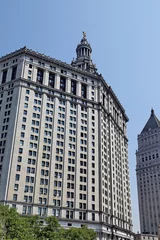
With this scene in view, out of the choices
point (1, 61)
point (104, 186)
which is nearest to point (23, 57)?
point (1, 61)

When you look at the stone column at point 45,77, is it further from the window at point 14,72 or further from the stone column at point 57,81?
the window at point 14,72

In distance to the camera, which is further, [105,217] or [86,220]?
[105,217]

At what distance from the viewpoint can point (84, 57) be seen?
108625mm

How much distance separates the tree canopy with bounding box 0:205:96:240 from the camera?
38312mm

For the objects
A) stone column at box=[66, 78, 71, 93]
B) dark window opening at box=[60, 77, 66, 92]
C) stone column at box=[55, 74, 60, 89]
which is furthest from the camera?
stone column at box=[66, 78, 71, 93]

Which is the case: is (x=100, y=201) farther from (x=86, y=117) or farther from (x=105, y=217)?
(x=86, y=117)

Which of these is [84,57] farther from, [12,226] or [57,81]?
[12,226]

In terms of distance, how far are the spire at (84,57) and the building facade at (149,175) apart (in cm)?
6768

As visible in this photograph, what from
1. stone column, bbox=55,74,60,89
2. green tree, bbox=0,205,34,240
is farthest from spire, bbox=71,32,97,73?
green tree, bbox=0,205,34,240

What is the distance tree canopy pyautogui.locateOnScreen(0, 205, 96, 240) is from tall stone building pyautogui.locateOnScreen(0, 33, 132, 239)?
15.1 m

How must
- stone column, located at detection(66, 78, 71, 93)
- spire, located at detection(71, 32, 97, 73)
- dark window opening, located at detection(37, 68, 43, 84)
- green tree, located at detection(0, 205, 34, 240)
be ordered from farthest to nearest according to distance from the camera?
spire, located at detection(71, 32, 97, 73) < stone column, located at detection(66, 78, 71, 93) < dark window opening, located at detection(37, 68, 43, 84) < green tree, located at detection(0, 205, 34, 240)

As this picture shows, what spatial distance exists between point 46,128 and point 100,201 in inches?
932

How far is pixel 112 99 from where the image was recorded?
97.5 metres

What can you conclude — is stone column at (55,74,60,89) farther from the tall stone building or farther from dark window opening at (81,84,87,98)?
dark window opening at (81,84,87,98)
